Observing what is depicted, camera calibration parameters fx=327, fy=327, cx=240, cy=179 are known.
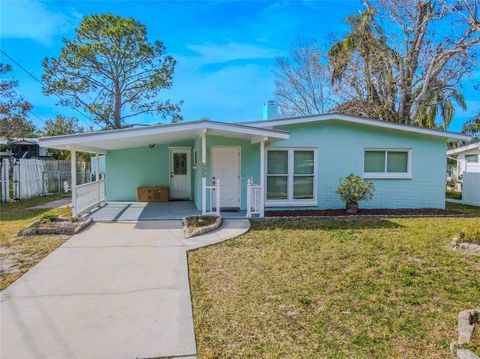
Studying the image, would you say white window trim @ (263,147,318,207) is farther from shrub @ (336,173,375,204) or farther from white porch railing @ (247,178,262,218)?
shrub @ (336,173,375,204)

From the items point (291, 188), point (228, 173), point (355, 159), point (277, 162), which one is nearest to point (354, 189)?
point (355, 159)

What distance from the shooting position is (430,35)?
15242 millimetres

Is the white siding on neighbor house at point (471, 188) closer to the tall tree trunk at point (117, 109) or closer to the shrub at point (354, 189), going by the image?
the shrub at point (354, 189)

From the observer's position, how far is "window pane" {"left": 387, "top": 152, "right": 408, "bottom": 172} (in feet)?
37.6

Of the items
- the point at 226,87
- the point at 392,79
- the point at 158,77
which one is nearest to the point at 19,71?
the point at 158,77

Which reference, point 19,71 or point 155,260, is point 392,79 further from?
point 19,71

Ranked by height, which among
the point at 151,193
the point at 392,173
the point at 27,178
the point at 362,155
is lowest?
the point at 151,193

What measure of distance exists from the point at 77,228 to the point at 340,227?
21.2 ft

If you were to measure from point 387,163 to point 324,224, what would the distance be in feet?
14.2

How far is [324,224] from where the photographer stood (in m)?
8.76

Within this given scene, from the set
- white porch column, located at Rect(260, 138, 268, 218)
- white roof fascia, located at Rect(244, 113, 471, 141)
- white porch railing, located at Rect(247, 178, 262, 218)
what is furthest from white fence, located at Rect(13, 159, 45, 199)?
white porch column, located at Rect(260, 138, 268, 218)

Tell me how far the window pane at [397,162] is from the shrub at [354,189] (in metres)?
1.62

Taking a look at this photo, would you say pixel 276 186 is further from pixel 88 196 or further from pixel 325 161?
pixel 88 196

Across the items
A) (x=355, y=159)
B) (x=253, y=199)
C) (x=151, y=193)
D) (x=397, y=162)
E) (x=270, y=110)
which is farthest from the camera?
(x=151, y=193)
